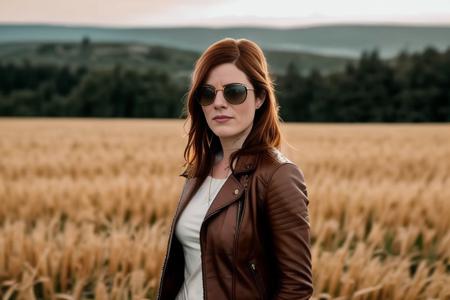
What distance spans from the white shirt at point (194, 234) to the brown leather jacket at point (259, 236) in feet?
0.44

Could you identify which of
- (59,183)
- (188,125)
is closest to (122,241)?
(188,125)

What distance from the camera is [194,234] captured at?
5.70 ft

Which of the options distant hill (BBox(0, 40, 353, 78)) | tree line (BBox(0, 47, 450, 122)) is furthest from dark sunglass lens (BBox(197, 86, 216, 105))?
distant hill (BBox(0, 40, 353, 78))

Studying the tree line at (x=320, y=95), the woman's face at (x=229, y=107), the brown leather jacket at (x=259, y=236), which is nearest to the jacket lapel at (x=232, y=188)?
the brown leather jacket at (x=259, y=236)

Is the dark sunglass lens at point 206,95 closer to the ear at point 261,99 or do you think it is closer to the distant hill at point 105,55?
the ear at point 261,99

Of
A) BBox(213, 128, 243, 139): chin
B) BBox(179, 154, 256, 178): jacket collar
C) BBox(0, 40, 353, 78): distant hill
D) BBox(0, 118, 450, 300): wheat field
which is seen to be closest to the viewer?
BBox(179, 154, 256, 178): jacket collar

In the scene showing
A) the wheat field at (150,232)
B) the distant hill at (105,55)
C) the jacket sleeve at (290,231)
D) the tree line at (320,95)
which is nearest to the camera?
the jacket sleeve at (290,231)

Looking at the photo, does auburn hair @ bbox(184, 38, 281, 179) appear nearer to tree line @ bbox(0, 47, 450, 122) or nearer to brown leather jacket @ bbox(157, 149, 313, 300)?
brown leather jacket @ bbox(157, 149, 313, 300)

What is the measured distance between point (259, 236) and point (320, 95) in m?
52.5

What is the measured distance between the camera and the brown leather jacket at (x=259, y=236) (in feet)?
4.91

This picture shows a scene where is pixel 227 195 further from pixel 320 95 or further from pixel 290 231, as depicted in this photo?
pixel 320 95

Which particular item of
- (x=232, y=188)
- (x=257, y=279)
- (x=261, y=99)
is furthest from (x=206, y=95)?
(x=257, y=279)

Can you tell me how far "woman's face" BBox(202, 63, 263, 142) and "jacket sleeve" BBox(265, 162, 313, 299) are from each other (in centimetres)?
24

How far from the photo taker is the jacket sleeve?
149 centimetres
